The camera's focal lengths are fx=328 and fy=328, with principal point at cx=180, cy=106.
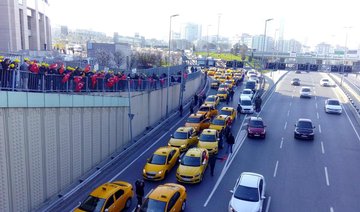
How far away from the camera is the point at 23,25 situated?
154ft

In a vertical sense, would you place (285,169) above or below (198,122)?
below

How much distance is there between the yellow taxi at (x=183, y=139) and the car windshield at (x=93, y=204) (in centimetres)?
884

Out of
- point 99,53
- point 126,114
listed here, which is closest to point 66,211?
point 126,114

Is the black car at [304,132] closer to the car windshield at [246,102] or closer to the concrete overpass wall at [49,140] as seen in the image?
the car windshield at [246,102]

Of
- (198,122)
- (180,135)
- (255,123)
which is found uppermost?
(255,123)

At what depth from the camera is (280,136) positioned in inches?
993

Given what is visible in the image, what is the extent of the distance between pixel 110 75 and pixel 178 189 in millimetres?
10478

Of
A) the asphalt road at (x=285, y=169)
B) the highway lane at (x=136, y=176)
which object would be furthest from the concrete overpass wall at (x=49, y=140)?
the asphalt road at (x=285, y=169)

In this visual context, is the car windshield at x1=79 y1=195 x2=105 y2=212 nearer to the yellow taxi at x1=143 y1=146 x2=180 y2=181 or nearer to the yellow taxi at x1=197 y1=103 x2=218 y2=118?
the yellow taxi at x1=143 y1=146 x2=180 y2=181

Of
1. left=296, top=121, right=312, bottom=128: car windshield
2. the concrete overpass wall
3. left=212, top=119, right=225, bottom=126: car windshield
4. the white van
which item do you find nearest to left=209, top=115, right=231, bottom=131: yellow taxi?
left=212, top=119, right=225, bottom=126: car windshield

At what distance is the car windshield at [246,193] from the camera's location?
531 inches

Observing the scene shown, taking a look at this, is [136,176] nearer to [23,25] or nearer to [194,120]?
[194,120]

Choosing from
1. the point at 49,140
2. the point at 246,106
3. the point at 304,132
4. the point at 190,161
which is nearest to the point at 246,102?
the point at 246,106

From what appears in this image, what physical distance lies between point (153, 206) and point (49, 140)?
230 inches
